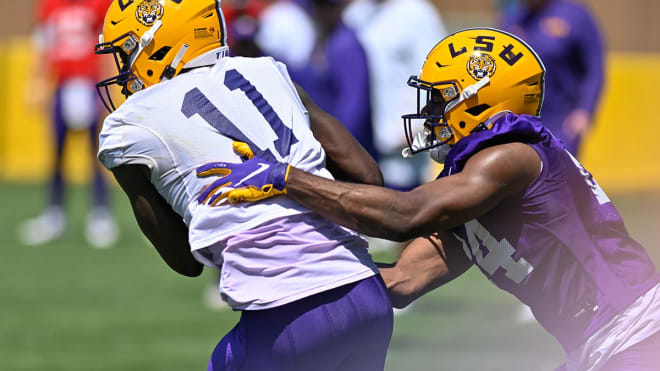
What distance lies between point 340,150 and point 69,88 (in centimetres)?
808

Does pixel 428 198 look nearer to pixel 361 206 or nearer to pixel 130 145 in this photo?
pixel 361 206

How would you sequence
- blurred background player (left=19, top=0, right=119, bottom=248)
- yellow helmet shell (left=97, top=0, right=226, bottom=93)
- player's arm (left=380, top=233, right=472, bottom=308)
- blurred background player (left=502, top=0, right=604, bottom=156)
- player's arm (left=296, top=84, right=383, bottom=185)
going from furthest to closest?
blurred background player (left=19, top=0, right=119, bottom=248) < blurred background player (left=502, top=0, right=604, bottom=156) < player's arm (left=380, top=233, right=472, bottom=308) < player's arm (left=296, top=84, right=383, bottom=185) < yellow helmet shell (left=97, top=0, right=226, bottom=93)

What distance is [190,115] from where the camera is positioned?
3482mm

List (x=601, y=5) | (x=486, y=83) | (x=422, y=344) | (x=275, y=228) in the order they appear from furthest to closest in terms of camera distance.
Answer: (x=601, y=5) → (x=422, y=344) → (x=486, y=83) → (x=275, y=228)

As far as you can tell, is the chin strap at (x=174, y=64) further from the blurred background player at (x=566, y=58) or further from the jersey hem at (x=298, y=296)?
the blurred background player at (x=566, y=58)

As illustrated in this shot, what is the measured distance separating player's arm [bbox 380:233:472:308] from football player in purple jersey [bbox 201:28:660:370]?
0.60 feet

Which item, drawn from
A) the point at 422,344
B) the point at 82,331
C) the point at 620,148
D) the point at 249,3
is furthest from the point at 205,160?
the point at 620,148

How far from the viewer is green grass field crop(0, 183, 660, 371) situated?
267 inches

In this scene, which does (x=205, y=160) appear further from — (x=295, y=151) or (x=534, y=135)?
(x=534, y=135)

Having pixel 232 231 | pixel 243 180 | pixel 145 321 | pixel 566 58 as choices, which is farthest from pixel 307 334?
pixel 566 58

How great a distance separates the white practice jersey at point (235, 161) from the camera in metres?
3.42

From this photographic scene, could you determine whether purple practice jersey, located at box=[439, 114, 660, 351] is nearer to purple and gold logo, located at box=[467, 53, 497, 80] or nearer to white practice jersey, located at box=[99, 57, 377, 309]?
purple and gold logo, located at box=[467, 53, 497, 80]

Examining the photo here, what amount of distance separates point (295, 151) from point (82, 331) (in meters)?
4.50

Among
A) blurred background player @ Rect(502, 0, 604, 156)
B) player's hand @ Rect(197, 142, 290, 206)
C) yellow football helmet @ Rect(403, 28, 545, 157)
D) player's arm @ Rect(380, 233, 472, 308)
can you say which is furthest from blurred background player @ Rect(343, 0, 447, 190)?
player's hand @ Rect(197, 142, 290, 206)
